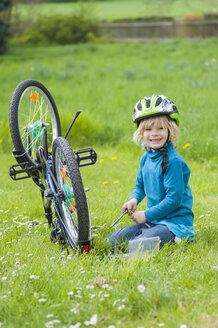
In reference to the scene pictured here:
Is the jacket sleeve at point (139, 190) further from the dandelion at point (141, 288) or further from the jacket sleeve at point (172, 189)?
the dandelion at point (141, 288)

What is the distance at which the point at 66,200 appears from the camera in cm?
324

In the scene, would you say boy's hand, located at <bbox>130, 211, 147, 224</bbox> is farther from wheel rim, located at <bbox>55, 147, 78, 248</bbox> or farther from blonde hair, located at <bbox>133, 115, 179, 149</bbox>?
blonde hair, located at <bbox>133, 115, 179, 149</bbox>

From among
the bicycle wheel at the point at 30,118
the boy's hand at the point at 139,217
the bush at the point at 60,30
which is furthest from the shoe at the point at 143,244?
the bush at the point at 60,30

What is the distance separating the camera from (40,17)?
1208 inches

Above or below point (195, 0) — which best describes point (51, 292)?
below

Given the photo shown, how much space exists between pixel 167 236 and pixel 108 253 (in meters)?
0.45

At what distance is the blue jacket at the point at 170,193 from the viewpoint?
3.22m

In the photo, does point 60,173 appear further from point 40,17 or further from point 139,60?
point 40,17

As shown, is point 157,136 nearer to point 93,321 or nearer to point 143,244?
point 143,244

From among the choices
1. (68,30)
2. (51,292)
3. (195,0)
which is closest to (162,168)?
(51,292)

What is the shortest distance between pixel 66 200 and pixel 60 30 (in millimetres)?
27745

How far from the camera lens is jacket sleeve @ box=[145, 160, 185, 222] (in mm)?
3205

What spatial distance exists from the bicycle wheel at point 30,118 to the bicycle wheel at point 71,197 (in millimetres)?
384

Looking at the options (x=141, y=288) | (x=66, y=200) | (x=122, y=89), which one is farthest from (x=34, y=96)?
(x=122, y=89)
